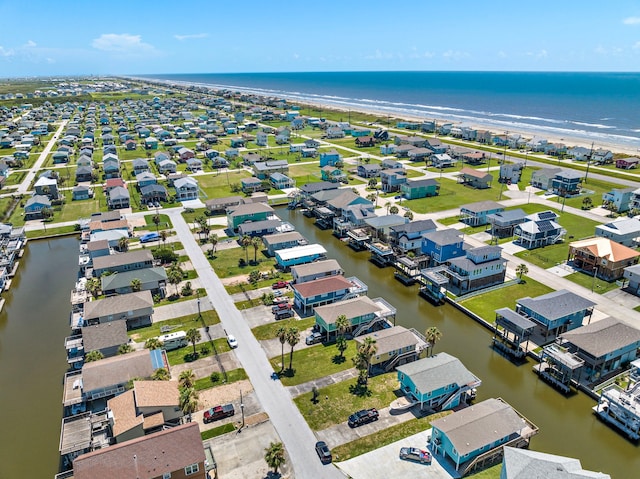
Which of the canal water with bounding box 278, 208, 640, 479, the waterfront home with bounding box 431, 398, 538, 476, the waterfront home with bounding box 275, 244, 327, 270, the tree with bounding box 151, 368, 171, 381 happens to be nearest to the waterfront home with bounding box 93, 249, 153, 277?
the waterfront home with bounding box 275, 244, 327, 270

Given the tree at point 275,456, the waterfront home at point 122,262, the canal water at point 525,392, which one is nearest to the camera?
the tree at point 275,456

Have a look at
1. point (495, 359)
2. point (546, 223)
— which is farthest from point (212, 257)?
point (546, 223)

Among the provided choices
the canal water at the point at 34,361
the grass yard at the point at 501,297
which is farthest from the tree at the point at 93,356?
the grass yard at the point at 501,297

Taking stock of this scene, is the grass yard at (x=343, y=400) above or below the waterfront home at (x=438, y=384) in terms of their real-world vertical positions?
below

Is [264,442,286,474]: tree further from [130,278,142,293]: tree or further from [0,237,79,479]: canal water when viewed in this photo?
[130,278,142,293]: tree

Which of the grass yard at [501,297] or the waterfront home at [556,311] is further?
the grass yard at [501,297]

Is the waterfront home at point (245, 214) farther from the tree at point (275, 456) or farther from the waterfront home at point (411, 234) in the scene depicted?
the tree at point (275, 456)

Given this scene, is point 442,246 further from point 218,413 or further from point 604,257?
point 218,413

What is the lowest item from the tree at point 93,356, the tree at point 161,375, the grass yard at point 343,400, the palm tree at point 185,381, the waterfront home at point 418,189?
the grass yard at point 343,400
